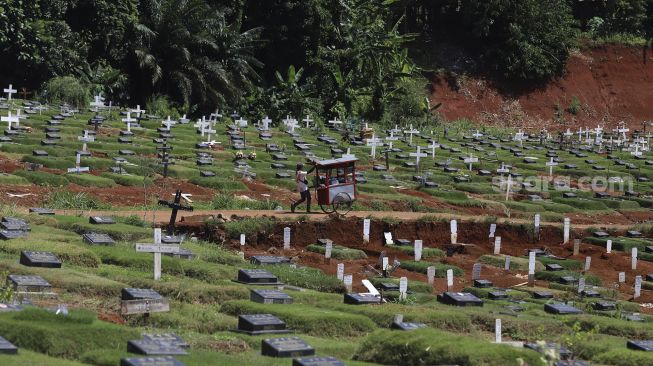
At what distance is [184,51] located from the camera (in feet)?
182

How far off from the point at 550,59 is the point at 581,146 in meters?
17.6

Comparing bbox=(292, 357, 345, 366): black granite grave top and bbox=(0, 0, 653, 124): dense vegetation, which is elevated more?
bbox=(0, 0, 653, 124): dense vegetation

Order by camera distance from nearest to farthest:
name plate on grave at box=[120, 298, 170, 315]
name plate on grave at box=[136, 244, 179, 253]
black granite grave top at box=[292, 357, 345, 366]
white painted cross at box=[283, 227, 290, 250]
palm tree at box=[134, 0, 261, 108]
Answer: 1. black granite grave top at box=[292, 357, 345, 366]
2. name plate on grave at box=[120, 298, 170, 315]
3. name plate on grave at box=[136, 244, 179, 253]
4. white painted cross at box=[283, 227, 290, 250]
5. palm tree at box=[134, 0, 261, 108]

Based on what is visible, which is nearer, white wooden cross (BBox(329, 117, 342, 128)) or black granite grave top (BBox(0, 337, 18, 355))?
black granite grave top (BBox(0, 337, 18, 355))

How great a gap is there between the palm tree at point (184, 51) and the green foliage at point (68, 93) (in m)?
3.72

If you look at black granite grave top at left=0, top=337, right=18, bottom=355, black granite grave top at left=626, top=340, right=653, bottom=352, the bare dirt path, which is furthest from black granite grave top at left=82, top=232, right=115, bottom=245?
black granite grave top at left=626, top=340, right=653, bottom=352

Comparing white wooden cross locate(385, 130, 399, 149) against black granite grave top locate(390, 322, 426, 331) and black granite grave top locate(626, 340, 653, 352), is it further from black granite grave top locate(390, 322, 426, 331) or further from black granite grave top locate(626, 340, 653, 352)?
black granite grave top locate(390, 322, 426, 331)

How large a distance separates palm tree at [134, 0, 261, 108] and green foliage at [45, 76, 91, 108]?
3723mm

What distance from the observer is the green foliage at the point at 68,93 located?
51750mm

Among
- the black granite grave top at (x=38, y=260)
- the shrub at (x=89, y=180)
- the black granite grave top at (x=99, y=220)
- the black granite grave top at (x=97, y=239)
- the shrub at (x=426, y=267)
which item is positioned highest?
the black granite grave top at (x=38, y=260)

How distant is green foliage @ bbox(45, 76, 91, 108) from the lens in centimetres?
5175

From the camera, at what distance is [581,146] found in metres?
62.1

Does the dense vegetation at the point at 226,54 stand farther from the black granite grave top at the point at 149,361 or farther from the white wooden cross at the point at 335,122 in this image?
the black granite grave top at the point at 149,361

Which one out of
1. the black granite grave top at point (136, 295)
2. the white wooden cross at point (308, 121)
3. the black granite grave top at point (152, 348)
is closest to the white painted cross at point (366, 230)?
the black granite grave top at point (136, 295)
